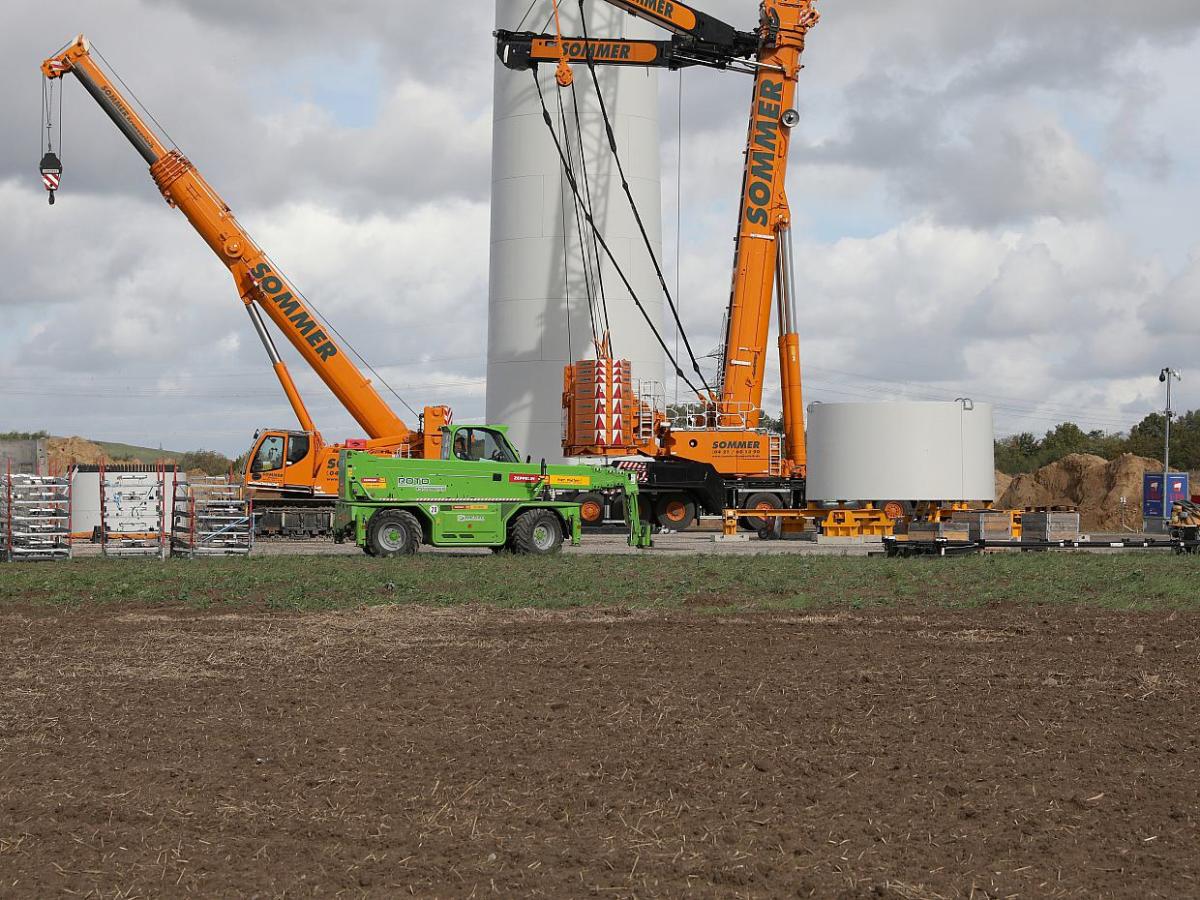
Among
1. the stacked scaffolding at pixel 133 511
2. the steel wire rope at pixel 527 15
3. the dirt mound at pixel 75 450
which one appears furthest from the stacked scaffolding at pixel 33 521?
the dirt mound at pixel 75 450

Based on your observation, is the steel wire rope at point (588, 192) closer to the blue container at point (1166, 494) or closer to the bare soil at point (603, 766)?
the blue container at point (1166, 494)

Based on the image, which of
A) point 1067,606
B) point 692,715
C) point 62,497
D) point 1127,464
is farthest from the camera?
point 1127,464

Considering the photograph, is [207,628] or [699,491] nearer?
[207,628]

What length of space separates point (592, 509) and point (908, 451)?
7502mm

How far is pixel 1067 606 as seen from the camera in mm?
18234

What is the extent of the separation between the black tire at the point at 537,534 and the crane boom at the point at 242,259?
896 cm

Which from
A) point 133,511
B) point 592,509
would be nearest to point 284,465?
point 133,511

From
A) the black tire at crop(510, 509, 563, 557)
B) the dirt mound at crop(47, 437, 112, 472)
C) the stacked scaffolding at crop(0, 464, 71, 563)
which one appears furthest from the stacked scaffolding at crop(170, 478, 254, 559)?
the dirt mound at crop(47, 437, 112, 472)

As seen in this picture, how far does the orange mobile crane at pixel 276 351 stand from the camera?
A: 34.0 meters

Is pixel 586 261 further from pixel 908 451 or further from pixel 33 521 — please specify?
pixel 33 521

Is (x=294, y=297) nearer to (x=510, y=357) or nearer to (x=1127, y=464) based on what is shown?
(x=510, y=357)

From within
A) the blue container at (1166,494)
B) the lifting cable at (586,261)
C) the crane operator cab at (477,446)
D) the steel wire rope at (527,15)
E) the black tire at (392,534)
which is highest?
the steel wire rope at (527,15)

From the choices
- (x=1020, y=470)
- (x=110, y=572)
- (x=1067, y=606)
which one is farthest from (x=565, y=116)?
(x=1020, y=470)

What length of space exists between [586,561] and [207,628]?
9.89 m
